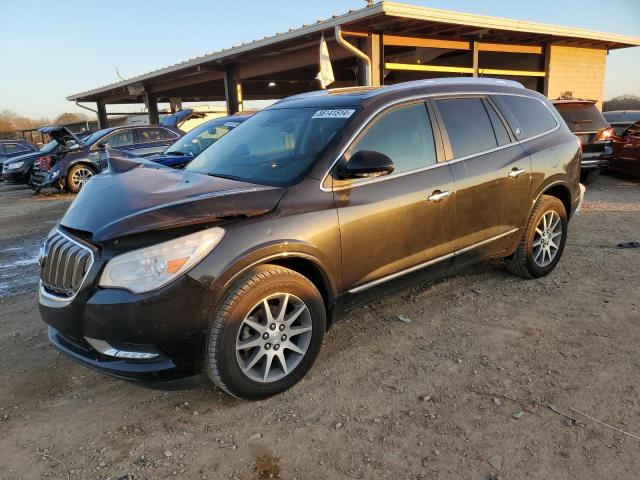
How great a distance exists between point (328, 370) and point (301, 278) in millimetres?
719

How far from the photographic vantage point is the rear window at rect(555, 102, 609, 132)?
31.1 ft

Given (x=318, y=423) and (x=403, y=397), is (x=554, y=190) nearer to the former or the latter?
(x=403, y=397)

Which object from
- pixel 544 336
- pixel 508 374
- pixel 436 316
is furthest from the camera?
pixel 436 316

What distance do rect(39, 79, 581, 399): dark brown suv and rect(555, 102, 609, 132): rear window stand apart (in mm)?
5875

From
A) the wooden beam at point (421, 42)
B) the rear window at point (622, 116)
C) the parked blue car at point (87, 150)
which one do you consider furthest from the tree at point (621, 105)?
the parked blue car at point (87, 150)

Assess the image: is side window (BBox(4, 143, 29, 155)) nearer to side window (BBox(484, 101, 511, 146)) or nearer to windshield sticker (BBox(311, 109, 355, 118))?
windshield sticker (BBox(311, 109, 355, 118))

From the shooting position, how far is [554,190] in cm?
482

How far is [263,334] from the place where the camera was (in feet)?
9.37

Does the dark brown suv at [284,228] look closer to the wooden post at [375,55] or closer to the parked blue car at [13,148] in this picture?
the wooden post at [375,55]

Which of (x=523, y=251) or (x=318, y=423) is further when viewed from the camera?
(x=523, y=251)

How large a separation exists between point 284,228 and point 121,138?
37.1 ft

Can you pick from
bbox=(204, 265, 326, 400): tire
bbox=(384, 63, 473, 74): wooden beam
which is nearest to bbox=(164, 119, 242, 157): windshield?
bbox=(384, 63, 473, 74): wooden beam

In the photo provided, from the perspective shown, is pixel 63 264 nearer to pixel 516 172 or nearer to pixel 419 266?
pixel 419 266

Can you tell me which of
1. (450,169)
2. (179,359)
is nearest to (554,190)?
(450,169)
